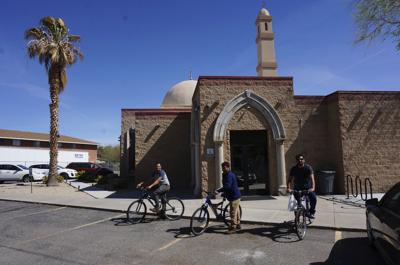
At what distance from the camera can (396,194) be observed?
548cm

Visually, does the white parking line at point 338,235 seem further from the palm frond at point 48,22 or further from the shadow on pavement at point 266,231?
the palm frond at point 48,22

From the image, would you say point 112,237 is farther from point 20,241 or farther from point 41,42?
point 41,42

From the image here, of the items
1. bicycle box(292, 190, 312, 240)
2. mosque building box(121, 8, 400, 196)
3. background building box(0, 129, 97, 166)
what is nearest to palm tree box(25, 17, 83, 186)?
mosque building box(121, 8, 400, 196)

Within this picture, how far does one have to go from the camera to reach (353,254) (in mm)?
6410

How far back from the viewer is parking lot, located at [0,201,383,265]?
6289 millimetres

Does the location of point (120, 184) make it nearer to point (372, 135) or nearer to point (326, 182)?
point (326, 182)

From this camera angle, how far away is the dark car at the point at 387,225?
447cm

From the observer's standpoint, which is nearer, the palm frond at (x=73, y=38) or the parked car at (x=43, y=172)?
the palm frond at (x=73, y=38)

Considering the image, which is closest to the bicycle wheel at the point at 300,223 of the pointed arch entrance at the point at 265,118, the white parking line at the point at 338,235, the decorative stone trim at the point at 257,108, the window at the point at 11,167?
the white parking line at the point at 338,235

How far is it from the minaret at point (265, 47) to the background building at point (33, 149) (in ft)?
99.7

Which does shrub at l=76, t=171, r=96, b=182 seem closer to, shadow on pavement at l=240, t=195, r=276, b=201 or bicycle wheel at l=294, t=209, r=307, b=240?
shadow on pavement at l=240, t=195, r=276, b=201

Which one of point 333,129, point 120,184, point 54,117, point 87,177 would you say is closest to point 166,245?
point 333,129

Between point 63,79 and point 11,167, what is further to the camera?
point 11,167

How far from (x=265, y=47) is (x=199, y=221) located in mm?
21481
